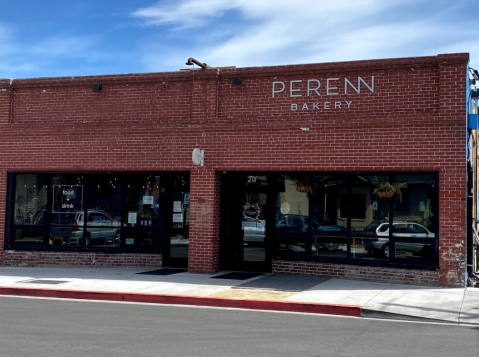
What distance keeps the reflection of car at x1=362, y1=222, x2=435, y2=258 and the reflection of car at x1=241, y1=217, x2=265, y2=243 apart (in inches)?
112

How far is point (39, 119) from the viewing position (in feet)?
56.1

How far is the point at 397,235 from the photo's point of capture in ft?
45.7

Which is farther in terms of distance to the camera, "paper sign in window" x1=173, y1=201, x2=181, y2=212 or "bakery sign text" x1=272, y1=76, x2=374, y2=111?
"paper sign in window" x1=173, y1=201, x2=181, y2=212

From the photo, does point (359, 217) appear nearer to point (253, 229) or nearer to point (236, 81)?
point (253, 229)

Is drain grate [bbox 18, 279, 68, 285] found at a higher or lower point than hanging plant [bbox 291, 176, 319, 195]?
lower

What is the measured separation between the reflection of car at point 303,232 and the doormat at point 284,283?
907mm

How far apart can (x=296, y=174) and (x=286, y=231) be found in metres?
1.53

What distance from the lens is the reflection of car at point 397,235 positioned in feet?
44.8

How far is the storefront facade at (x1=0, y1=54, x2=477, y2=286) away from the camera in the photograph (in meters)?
13.6

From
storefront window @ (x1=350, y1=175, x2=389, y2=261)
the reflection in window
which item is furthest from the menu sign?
storefront window @ (x1=350, y1=175, x2=389, y2=261)

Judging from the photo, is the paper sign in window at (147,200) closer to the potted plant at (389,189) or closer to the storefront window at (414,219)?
the potted plant at (389,189)

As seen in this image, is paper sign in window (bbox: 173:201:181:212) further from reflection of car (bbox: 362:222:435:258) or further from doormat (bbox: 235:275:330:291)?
reflection of car (bbox: 362:222:435:258)

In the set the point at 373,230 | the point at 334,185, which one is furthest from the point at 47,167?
the point at 373,230

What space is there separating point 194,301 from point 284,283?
2.82 meters
